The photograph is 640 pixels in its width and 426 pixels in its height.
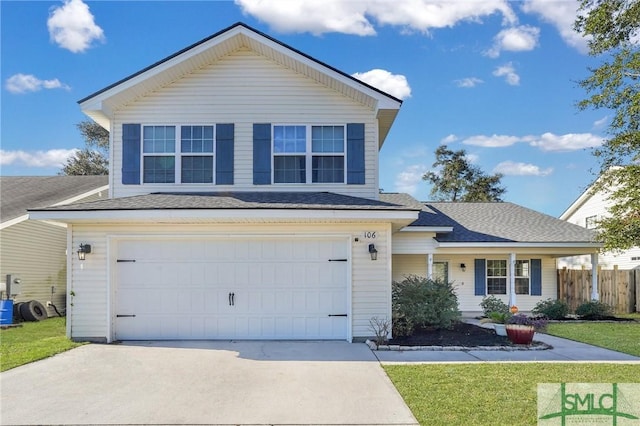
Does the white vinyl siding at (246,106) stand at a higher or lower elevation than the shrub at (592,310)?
higher

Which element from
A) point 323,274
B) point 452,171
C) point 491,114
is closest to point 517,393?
A: point 323,274

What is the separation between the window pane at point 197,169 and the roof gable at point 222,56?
6.64ft

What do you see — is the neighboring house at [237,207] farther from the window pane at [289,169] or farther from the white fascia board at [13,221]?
the white fascia board at [13,221]

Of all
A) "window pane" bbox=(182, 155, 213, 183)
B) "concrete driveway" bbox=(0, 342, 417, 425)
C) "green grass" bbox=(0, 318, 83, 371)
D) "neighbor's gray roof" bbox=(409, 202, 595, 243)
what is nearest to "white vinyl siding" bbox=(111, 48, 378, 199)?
"window pane" bbox=(182, 155, 213, 183)

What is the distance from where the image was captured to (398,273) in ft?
58.6

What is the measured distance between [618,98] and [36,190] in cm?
2172

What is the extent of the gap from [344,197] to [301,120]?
7.49ft

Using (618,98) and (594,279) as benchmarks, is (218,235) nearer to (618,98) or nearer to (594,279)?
(618,98)

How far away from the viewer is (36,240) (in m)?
16.5

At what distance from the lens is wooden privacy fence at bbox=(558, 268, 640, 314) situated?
60.8 feet

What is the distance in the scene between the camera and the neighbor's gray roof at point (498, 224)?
1647 centimetres

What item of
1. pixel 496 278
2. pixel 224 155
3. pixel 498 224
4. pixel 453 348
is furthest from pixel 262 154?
pixel 496 278

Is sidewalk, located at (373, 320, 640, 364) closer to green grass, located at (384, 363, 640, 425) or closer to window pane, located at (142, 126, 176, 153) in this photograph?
green grass, located at (384, 363, 640, 425)

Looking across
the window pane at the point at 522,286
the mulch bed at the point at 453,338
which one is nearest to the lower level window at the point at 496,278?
the window pane at the point at 522,286
